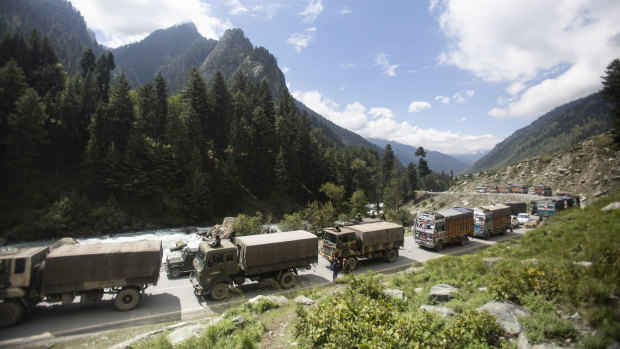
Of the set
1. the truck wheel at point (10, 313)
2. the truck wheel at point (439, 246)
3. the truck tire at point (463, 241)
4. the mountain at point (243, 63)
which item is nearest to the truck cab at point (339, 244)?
the truck wheel at point (439, 246)

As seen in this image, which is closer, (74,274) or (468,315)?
(468,315)

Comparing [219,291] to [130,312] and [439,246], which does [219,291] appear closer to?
[130,312]

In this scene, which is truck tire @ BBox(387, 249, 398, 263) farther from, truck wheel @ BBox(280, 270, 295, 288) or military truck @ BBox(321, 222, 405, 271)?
truck wheel @ BBox(280, 270, 295, 288)

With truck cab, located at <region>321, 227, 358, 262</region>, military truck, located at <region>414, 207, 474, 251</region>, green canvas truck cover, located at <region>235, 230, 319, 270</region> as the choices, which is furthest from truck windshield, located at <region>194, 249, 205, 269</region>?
military truck, located at <region>414, 207, 474, 251</region>

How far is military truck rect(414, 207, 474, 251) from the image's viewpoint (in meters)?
23.2

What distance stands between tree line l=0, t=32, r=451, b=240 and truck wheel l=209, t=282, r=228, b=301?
20.8 metres

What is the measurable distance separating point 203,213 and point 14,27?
191258 mm

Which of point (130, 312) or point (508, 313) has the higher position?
point (508, 313)

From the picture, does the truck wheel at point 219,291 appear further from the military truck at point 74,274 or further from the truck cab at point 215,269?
the military truck at point 74,274

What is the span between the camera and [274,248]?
15078 mm

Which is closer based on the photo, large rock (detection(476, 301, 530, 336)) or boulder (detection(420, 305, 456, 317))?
large rock (detection(476, 301, 530, 336))

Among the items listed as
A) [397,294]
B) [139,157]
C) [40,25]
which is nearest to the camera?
[397,294]

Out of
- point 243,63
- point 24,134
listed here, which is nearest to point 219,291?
point 24,134

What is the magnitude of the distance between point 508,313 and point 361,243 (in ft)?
38.7
